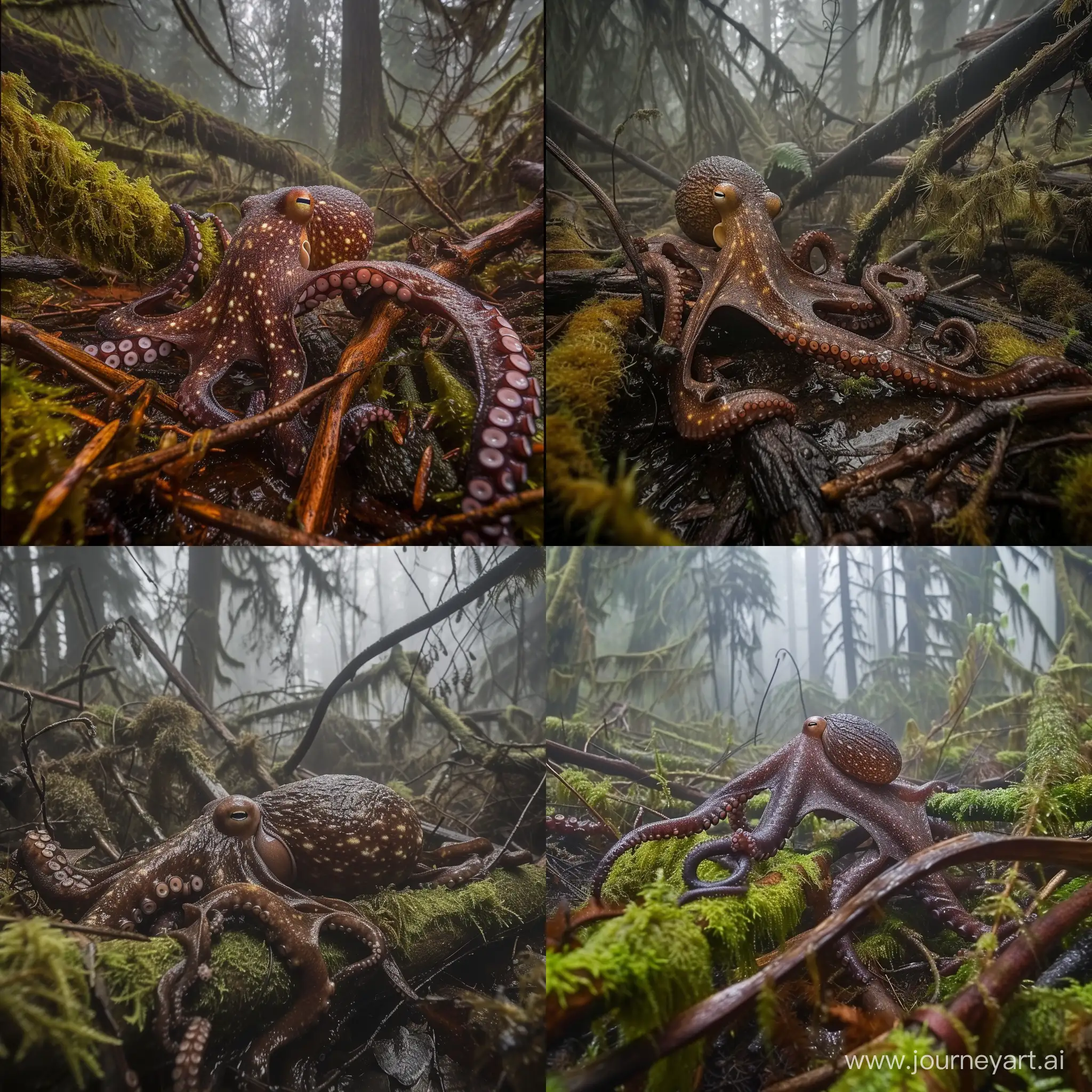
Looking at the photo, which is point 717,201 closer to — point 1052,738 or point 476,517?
point 476,517

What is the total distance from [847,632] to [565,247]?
131 centimetres

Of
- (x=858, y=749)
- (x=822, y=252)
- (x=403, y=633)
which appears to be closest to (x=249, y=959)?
(x=403, y=633)

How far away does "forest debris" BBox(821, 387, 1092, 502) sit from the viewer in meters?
1.06

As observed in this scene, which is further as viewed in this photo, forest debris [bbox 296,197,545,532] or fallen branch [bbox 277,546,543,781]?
fallen branch [bbox 277,546,543,781]

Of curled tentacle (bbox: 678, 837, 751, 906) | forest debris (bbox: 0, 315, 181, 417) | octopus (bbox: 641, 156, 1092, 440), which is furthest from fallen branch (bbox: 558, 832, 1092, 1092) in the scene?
forest debris (bbox: 0, 315, 181, 417)

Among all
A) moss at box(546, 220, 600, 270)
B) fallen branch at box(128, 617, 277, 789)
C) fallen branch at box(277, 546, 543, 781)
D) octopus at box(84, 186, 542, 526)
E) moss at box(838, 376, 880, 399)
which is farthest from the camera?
Answer: fallen branch at box(128, 617, 277, 789)

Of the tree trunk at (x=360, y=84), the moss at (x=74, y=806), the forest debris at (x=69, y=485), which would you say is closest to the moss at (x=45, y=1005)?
the moss at (x=74, y=806)

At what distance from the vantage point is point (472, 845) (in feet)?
5.01

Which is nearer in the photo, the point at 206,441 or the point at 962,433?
the point at 206,441

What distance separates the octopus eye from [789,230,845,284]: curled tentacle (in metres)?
1.05

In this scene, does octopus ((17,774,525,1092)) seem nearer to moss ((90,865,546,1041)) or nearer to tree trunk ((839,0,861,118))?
moss ((90,865,546,1041))

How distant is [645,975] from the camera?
1.12m

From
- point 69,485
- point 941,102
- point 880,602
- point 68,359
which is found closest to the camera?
point 69,485

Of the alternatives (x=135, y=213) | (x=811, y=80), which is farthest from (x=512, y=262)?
(x=811, y=80)
